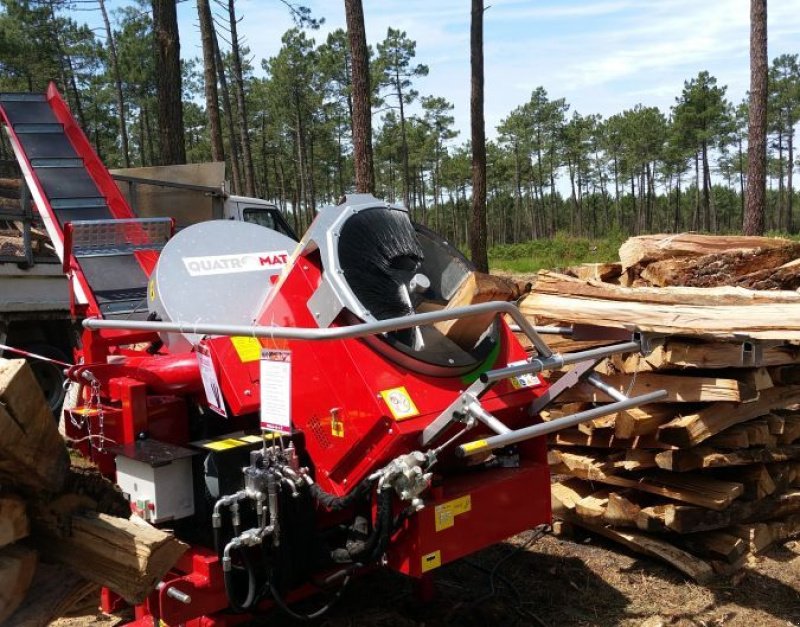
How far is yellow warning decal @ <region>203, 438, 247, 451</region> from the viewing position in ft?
10.4

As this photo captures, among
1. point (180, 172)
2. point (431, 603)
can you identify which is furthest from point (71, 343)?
point (431, 603)

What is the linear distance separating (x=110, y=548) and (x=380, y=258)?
167 centimetres

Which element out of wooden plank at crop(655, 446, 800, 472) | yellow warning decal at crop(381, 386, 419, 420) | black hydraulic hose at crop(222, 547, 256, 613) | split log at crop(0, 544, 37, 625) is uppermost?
yellow warning decal at crop(381, 386, 419, 420)

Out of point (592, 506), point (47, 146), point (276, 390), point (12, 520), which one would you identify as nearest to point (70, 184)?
point (47, 146)

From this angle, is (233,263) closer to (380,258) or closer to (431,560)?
(380,258)

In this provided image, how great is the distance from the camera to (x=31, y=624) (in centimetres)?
253

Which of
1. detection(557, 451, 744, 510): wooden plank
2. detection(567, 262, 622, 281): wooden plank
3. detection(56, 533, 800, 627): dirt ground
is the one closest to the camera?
detection(56, 533, 800, 627): dirt ground

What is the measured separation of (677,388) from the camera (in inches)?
176

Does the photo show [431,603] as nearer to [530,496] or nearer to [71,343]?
[530,496]

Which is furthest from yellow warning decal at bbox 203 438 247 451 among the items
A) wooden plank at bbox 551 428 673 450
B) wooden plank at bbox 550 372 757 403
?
wooden plank at bbox 551 428 673 450

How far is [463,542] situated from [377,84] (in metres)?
38.8

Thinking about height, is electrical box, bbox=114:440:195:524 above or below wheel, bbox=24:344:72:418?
above

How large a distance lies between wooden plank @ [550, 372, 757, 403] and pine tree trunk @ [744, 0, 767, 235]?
7.22 m

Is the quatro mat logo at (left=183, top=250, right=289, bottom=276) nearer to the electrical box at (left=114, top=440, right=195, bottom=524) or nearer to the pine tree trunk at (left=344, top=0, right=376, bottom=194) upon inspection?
the electrical box at (left=114, top=440, right=195, bottom=524)
